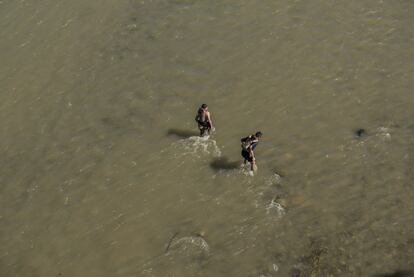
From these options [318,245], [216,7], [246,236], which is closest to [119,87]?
[216,7]

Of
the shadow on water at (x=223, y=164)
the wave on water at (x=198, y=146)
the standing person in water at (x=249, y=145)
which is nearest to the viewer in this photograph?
the standing person in water at (x=249, y=145)

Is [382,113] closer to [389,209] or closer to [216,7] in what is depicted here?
[389,209]

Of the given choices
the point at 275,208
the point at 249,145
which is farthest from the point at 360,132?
the point at 275,208

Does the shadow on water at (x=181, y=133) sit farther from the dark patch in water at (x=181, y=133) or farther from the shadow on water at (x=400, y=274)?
the shadow on water at (x=400, y=274)

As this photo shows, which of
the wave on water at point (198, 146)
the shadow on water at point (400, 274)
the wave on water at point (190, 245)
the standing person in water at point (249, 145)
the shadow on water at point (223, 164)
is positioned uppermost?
the standing person in water at point (249, 145)

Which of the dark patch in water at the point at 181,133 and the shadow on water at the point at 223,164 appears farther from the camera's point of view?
the dark patch in water at the point at 181,133

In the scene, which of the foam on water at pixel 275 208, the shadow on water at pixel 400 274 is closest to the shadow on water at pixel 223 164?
the foam on water at pixel 275 208

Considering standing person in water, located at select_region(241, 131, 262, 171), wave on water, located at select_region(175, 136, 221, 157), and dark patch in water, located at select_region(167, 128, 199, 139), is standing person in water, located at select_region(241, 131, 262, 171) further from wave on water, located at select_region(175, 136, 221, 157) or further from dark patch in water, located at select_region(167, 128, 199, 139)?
dark patch in water, located at select_region(167, 128, 199, 139)
